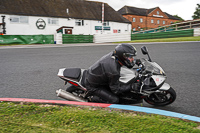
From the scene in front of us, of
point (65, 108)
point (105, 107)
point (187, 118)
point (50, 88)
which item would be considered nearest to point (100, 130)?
point (105, 107)

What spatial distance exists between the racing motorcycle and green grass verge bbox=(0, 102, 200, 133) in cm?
56

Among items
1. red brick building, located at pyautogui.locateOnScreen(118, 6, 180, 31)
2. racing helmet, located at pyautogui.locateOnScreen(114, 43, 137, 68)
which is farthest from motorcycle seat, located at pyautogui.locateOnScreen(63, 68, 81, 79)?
red brick building, located at pyautogui.locateOnScreen(118, 6, 180, 31)

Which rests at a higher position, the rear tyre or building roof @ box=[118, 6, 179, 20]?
building roof @ box=[118, 6, 179, 20]

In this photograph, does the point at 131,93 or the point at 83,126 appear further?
the point at 131,93

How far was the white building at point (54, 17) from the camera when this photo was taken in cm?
3343

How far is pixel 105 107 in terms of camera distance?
3484mm

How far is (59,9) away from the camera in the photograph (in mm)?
39625

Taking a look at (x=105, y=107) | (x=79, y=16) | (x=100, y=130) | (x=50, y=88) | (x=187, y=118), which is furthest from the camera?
(x=79, y=16)

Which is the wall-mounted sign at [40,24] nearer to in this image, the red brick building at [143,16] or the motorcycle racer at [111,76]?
the motorcycle racer at [111,76]

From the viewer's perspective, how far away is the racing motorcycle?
361cm

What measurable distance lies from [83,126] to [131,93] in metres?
1.37

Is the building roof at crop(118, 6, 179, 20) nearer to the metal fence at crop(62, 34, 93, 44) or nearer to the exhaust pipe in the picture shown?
the metal fence at crop(62, 34, 93, 44)

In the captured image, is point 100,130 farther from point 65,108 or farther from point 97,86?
point 97,86

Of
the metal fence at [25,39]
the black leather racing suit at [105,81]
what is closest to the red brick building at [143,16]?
the metal fence at [25,39]
